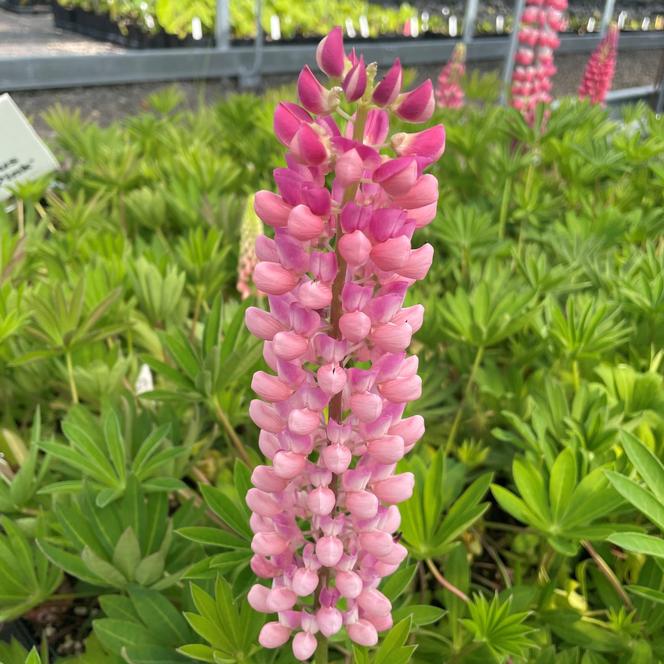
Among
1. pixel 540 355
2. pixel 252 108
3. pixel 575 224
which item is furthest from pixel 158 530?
pixel 252 108

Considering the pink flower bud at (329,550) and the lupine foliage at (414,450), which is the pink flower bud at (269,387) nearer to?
the pink flower bud at (329,550)

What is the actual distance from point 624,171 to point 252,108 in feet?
3.87

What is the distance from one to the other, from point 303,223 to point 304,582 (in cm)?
29

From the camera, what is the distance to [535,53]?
251 centimetres

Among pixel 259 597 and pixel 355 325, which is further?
pixel 259 597

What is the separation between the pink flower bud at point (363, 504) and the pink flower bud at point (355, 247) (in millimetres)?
186

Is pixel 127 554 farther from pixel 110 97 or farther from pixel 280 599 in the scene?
pixel 110 97

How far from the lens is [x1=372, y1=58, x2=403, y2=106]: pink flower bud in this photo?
47 centimetres

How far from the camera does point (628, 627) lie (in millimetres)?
806

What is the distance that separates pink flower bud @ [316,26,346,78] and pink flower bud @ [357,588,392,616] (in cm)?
42

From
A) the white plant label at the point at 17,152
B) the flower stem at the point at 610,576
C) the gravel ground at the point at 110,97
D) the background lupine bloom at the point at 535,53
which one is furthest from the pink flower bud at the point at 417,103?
the gravel ground at the point at 110,97

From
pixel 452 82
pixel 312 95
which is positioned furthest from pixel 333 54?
pixel 452 82

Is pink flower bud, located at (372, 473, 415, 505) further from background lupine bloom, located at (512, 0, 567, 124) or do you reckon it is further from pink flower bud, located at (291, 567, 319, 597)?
background lupine bloom, located at (512, 0, 567, 124)

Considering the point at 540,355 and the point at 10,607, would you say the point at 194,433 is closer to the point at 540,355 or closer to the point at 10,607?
the point at 10,607
